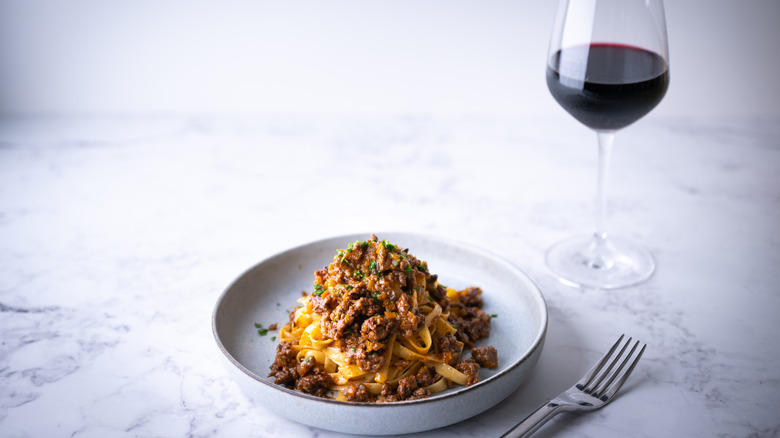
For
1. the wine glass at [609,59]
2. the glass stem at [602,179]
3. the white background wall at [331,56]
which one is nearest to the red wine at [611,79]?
the wine glass at [609,59]

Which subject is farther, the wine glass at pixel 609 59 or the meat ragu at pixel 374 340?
the wine glass at pixel 609 59

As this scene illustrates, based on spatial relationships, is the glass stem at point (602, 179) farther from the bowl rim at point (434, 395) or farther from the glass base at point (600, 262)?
the bowl rim at point (434, 395)

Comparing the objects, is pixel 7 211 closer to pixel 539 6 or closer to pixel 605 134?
pixel 605 134

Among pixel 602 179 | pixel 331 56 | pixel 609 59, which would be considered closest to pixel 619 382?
pixel 602 179

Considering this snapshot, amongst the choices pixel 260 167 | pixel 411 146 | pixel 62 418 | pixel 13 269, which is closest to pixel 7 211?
pixel 13 269

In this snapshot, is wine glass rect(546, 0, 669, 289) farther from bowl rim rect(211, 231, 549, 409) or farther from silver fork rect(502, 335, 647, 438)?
silver fork rect(502, 335, 647, 438)

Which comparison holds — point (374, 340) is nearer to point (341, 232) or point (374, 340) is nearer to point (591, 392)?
point (591, 392)
